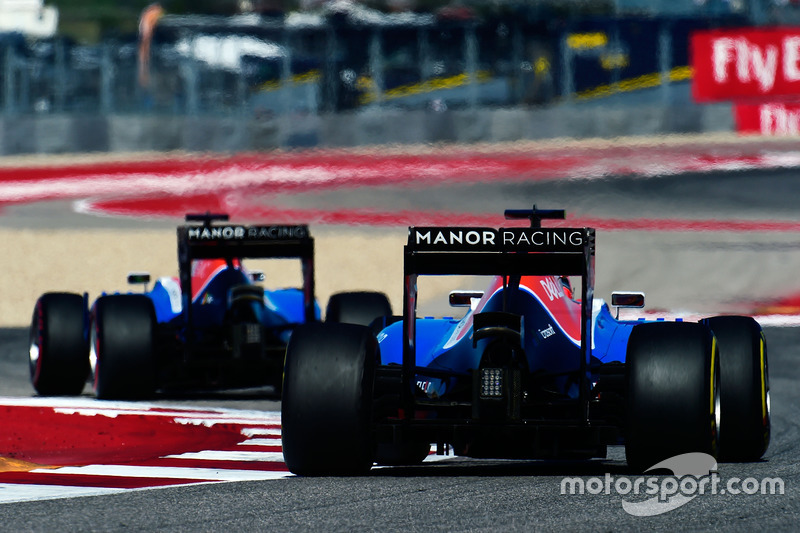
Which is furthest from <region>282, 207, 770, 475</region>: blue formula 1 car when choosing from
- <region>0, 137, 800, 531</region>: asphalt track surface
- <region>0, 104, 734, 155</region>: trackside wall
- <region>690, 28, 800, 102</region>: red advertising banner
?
<region>690, 28, 800, 102</region>: red advertising banner

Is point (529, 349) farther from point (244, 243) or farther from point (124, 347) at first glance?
point (244, 243)

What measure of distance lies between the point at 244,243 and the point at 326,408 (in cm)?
531

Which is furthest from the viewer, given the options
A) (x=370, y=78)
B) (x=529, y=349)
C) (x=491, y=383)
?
(x=370, y=78)

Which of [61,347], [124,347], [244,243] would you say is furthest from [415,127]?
[124,347]

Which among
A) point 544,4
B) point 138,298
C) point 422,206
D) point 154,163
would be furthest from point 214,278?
point 544,4

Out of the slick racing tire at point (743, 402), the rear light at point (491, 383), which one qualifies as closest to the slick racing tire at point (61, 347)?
the rear light at point (491, 383)

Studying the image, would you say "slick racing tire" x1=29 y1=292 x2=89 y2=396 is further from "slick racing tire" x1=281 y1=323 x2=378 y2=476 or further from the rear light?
the rear light

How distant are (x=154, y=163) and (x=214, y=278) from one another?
2111 cm

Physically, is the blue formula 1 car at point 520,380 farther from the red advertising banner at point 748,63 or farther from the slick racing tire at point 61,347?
the red advertising banner at point 748,63

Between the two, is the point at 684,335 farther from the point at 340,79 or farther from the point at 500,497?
the point at 340,79

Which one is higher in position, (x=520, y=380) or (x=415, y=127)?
(x=415, y=127)

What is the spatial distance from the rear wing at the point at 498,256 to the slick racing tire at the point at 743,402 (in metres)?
0.94

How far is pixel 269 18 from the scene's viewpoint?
4056 cm

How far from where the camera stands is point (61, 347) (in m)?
12.5
